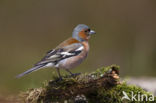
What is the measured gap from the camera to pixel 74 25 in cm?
1441

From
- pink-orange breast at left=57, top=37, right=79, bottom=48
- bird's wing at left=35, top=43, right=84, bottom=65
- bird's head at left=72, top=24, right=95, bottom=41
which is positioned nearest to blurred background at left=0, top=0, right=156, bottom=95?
bird's head at left=72, top=24, right=95, bottom=41

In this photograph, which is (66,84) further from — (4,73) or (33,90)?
(4,73)

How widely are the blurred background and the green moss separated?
711 cm

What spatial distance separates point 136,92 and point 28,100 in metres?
1.70

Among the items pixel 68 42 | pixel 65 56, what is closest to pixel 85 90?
pixel 65 56

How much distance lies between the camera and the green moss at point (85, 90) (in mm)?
5086

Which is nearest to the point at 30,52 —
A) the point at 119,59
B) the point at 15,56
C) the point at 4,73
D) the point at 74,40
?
the point at 15,56

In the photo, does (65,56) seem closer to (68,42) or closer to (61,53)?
(61,53)

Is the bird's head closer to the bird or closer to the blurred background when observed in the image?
the bird

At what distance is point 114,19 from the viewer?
47.2 feet

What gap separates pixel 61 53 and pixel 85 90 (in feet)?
2.76

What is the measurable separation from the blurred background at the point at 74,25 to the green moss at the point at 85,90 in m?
7.11

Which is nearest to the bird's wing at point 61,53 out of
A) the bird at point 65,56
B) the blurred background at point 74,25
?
the bird at point 65,56

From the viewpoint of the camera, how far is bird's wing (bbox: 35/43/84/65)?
5535mm
